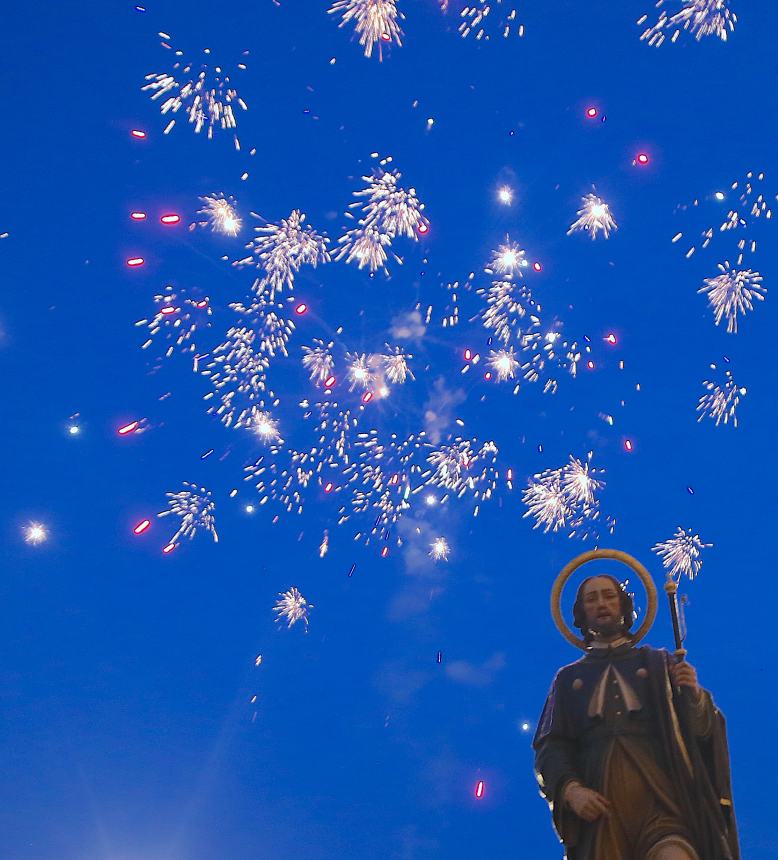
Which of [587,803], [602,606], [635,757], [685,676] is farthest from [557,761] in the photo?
[602,606]

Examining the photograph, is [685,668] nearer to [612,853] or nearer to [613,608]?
Result: [613,608]

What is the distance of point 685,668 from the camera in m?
8.55

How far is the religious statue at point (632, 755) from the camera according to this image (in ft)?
25.9

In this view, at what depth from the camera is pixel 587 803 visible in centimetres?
803

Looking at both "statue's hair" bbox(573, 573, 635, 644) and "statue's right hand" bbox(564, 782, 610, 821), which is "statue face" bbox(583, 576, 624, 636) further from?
"statue's right hand" bbox(564, 782, 610, 821)

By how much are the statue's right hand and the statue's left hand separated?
143cm

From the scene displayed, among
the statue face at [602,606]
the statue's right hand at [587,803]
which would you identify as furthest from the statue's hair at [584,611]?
the statue's right hand at [587,803]

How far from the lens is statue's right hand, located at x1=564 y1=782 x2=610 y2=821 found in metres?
7.99

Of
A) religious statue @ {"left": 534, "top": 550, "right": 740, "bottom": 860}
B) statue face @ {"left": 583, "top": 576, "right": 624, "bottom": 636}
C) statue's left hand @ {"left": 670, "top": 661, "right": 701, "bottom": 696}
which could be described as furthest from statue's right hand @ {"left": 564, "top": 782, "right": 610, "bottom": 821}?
statue face @ {"left": 583, "top": 576, "right": 624, "bottom": 636}

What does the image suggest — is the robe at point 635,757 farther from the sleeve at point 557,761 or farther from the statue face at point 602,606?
the statue face at point 602,606

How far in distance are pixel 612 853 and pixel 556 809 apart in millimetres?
738

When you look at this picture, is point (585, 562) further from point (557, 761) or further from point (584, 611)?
point (557, 761)

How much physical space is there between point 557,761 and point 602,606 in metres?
1.88

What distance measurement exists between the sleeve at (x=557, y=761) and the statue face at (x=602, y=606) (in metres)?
0.81
